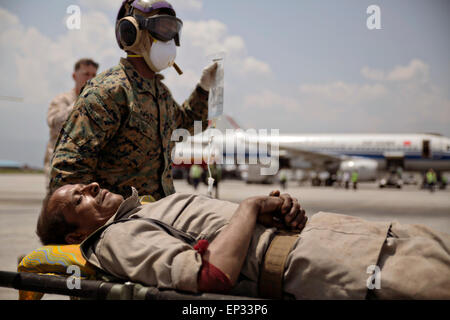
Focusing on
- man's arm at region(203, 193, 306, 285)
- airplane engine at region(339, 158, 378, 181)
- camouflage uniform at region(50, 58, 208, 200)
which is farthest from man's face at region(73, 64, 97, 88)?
airplane engine at region(339, 158, 378, 181)

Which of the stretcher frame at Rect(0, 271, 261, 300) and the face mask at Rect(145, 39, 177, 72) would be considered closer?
the stretcher frame at Rect(0, 271, 261, 300)

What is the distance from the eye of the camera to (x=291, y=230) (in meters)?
1.76

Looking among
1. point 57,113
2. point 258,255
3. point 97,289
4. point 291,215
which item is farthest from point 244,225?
point 57,113

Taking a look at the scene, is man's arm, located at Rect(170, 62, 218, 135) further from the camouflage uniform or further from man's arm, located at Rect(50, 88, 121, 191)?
man's arm, located at Rect(50, 88, 121, 191)

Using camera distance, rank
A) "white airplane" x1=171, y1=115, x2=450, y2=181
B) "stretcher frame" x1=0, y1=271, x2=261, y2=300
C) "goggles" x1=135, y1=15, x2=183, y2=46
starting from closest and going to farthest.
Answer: "stretcher frame" x1=0, y1=271, x2=261, y2=300
"goggles" x1=135, y1=15, x2=183, y2=46
"white airplane" x1=171, y1=115, x2=450, y2=181

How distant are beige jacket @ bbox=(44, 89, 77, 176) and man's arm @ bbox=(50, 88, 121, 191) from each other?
218 cm

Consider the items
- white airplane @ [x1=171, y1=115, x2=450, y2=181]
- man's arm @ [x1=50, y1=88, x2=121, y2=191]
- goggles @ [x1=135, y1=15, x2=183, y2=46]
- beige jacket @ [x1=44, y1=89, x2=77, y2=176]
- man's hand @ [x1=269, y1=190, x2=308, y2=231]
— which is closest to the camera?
man's hand @ [x1=269, y1=190, x2=308, y2=231]

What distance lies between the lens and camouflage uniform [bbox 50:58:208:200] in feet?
7.03

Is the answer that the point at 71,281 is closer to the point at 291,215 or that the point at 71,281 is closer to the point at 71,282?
the point at 71,282

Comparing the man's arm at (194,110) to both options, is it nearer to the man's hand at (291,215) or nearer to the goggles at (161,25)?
the goggles at (161,25)

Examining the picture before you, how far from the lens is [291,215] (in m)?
1.73

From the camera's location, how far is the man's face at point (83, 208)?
1.85m

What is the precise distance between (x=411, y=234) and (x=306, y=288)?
0.52 meters
